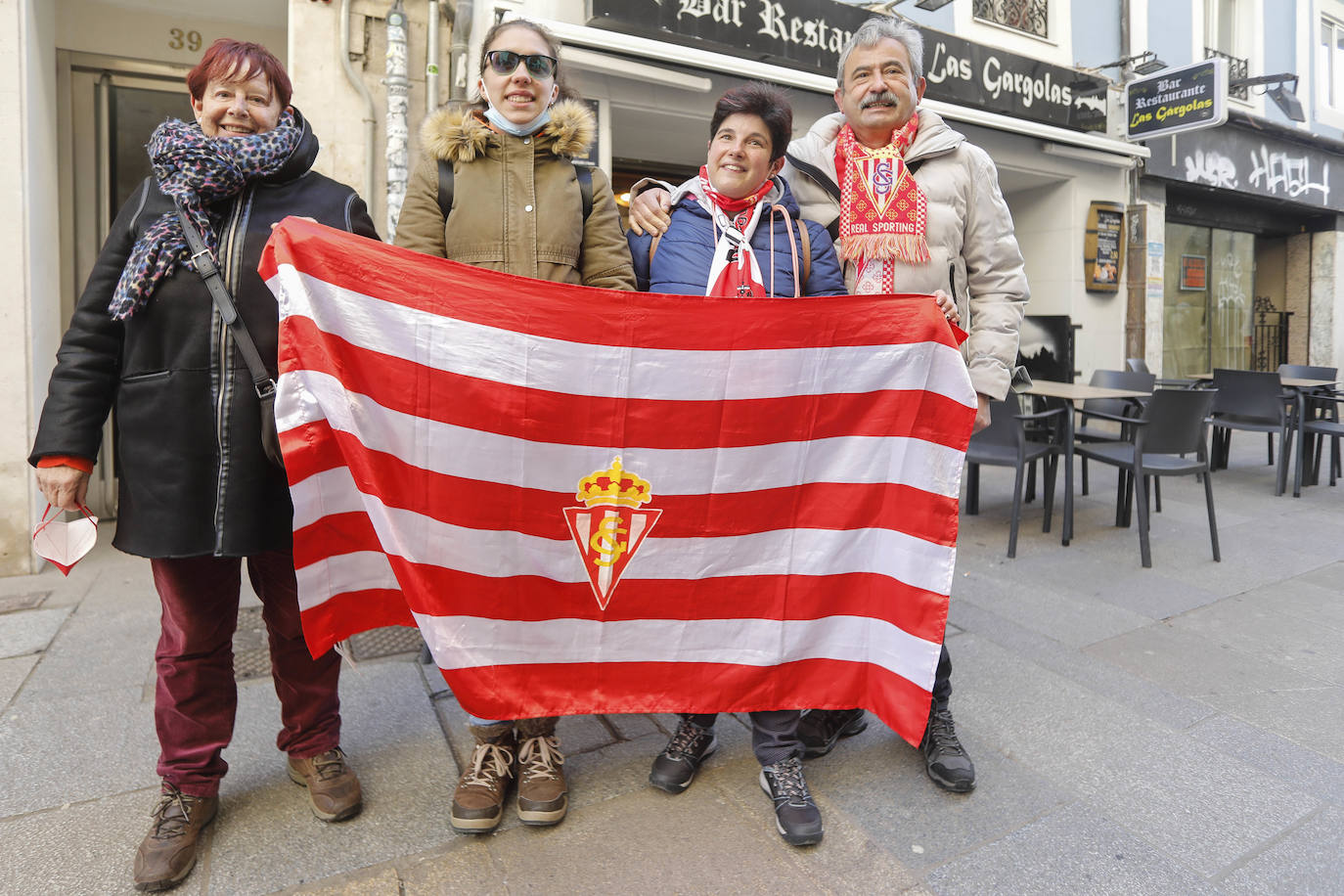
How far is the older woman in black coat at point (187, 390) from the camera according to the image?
1.94 metres

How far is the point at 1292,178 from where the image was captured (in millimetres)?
12414

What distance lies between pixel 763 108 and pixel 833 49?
5.92m

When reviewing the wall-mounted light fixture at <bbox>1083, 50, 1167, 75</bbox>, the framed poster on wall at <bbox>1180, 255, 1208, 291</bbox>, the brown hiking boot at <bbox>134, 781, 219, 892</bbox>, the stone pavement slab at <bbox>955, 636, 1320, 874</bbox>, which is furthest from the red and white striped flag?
the framed poster on wall at <bbox>1180, 255, 1208, 291</bbox>

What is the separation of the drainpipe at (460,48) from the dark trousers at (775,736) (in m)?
5.21

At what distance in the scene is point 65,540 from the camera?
6.57 feet

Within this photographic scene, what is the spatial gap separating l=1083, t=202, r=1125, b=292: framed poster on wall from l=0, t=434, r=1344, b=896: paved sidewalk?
711cm

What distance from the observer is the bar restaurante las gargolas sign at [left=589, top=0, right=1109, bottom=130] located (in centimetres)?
642

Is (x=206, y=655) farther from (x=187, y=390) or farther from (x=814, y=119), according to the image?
(x=814, y=119)

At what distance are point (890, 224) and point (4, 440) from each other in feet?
16.3

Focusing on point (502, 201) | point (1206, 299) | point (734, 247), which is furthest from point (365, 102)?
point (1206, 299)

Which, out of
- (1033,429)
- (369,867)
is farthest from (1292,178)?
(369,867)

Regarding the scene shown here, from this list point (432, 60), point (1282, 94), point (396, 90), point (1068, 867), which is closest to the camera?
point (1068, 867)

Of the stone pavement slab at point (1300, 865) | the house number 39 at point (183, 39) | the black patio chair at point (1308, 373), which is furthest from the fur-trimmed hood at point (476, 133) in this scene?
the black patio chair at point (1308, 373)

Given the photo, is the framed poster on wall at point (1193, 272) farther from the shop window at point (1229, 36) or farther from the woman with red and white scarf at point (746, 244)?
the woman with red and white scarf at point (746, 244)
